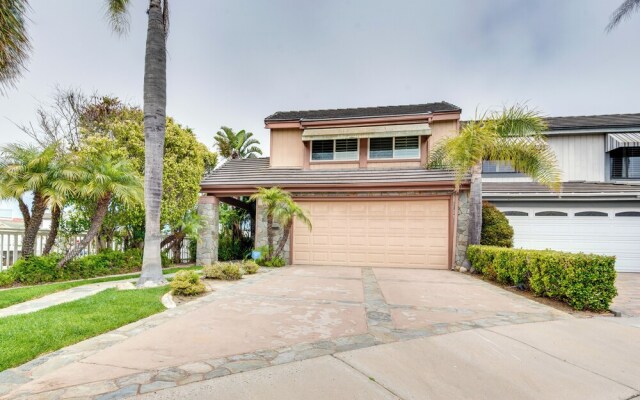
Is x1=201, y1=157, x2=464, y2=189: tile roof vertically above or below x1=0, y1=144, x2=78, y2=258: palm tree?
above

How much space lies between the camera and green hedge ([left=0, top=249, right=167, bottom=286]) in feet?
23.8

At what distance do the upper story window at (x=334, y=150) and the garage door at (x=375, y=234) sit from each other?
94.6 inches

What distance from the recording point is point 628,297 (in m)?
6.60

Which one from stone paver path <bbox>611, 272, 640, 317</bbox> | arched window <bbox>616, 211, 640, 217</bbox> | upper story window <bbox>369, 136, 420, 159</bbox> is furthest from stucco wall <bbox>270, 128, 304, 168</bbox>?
arched window <bbox>616, 211, 640, 217</bbox>

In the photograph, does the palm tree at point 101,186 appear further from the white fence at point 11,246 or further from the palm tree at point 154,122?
the palm tree at point 154,122

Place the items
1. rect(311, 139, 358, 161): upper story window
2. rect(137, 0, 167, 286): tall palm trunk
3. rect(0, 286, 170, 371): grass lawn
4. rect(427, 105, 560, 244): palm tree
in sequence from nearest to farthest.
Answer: rect(0, 286, 170, 371): grass lawn → rect(137, 0, 167, 286): tall palm trunk → rect(427, 105, 560, 244): palm tree → rect(311, 139, 358, 161): upper story window

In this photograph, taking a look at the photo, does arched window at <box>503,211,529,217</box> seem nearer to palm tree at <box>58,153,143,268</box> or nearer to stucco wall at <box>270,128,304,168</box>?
stucco wall at <box>270,128,304,168</box>

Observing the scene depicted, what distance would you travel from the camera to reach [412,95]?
15.8 metres

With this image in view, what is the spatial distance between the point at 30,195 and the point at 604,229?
58.0 feet

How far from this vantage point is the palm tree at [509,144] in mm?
8695

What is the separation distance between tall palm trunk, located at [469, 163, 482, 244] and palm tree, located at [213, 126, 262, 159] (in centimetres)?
1942

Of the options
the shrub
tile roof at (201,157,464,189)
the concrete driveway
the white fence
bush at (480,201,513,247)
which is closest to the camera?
the concrete driveway

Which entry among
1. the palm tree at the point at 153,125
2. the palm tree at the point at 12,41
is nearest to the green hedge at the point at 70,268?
the palm tree at the point at 153,125

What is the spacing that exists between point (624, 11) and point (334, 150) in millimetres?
11534
